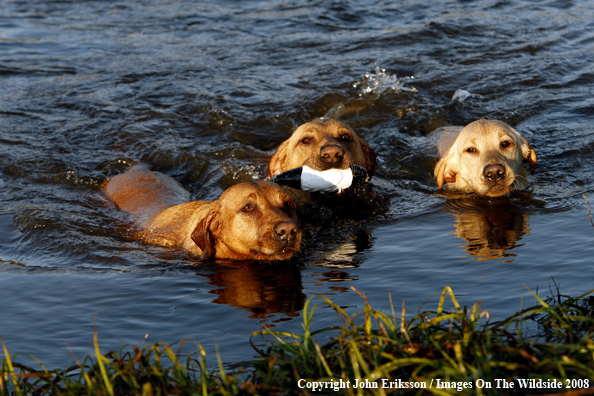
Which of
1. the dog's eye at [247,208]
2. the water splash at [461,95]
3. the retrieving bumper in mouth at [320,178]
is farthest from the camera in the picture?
the water splash at [461,95]

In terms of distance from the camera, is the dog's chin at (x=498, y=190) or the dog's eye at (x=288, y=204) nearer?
the dog's eye at (x=288, y=204)

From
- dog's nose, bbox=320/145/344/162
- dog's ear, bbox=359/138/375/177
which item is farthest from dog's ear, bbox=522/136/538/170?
dog's nose, bbox=320/145/344/162

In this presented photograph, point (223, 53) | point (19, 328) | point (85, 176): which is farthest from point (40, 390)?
point (223, 53)

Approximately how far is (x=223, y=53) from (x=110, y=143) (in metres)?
4.55

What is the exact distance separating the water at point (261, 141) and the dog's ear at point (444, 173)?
262 millimetres

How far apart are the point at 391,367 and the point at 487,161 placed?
4554 millimetres

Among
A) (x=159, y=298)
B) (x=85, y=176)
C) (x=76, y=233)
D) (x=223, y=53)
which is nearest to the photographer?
(x=159, y=298)

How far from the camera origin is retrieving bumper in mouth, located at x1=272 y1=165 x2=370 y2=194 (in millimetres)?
7320

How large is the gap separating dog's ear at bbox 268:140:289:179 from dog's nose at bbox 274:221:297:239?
7.96 feet

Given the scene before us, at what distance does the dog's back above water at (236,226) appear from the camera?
18.7 ft

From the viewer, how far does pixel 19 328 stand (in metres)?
4.67

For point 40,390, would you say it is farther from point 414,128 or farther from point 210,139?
point 414,128

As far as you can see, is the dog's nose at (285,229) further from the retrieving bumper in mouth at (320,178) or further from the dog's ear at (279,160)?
the dog's ear at (279,160)

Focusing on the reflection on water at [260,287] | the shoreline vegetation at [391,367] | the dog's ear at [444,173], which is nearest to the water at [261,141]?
the reflection on water at [260,287]
